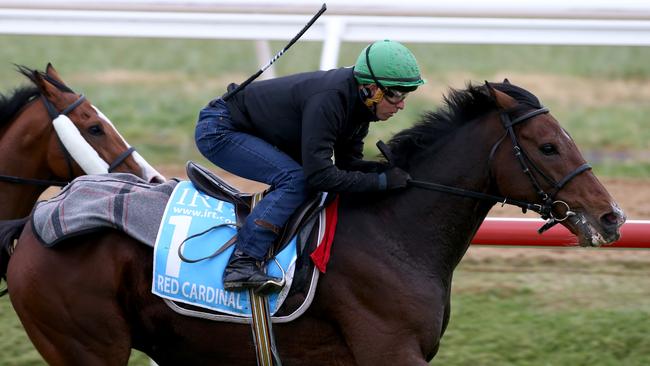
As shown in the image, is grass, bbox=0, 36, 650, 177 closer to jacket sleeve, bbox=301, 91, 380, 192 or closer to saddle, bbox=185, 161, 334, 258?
saddle, bbox=185, 161, 334, 258

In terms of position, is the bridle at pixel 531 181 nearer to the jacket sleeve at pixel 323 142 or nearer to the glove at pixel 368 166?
the glove at pixel 368 166

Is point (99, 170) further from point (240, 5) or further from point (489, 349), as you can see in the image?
point (489, 349)

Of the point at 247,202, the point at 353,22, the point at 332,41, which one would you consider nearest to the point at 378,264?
the point at 247,202

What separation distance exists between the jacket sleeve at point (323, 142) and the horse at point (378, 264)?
281 mm

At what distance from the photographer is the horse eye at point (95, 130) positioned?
20.0 feet

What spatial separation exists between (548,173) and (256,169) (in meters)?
1.30

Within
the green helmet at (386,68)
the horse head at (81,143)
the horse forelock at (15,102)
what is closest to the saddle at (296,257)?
the green helmet at (386,68)

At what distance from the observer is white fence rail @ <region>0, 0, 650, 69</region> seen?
21.6ft

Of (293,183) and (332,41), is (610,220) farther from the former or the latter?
(332,41)

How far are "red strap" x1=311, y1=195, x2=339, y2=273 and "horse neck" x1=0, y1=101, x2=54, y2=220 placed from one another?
2184 mm

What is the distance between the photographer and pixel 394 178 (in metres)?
4.66

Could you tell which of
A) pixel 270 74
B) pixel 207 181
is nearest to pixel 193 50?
pixel 270 74

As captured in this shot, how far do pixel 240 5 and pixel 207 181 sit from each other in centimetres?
239

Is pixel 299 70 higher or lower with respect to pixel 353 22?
lower
